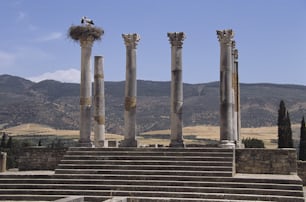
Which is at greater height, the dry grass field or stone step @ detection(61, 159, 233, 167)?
the dry grass field

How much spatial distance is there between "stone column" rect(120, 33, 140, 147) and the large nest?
8.23 ft

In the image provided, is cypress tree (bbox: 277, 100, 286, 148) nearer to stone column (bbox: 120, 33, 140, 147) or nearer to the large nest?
stone column (bbox: 120, 33, 140, 147)

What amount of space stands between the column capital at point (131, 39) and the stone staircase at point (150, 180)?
6566 mm

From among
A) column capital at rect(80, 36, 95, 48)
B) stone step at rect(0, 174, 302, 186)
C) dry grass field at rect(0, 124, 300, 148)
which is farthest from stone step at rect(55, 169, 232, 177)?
dry grass field at rect(0, 124, 300, 148)

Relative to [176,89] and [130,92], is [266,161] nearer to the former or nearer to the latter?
[176,89]

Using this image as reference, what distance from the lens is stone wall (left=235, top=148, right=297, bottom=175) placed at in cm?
2570

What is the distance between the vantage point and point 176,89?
94.7ft

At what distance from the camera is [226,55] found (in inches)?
1124

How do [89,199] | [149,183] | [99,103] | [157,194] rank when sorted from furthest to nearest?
[99,103] → [149,183] → [89,199] → [157,194]

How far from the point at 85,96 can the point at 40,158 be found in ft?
15.5

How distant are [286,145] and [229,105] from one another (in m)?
18.5

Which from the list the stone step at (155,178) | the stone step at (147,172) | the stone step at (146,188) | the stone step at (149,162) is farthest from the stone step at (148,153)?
the stone step at (146,188)

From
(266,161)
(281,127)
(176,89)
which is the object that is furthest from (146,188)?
(281,127)

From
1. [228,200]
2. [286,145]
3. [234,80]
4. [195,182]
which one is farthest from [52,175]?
[286,145]
